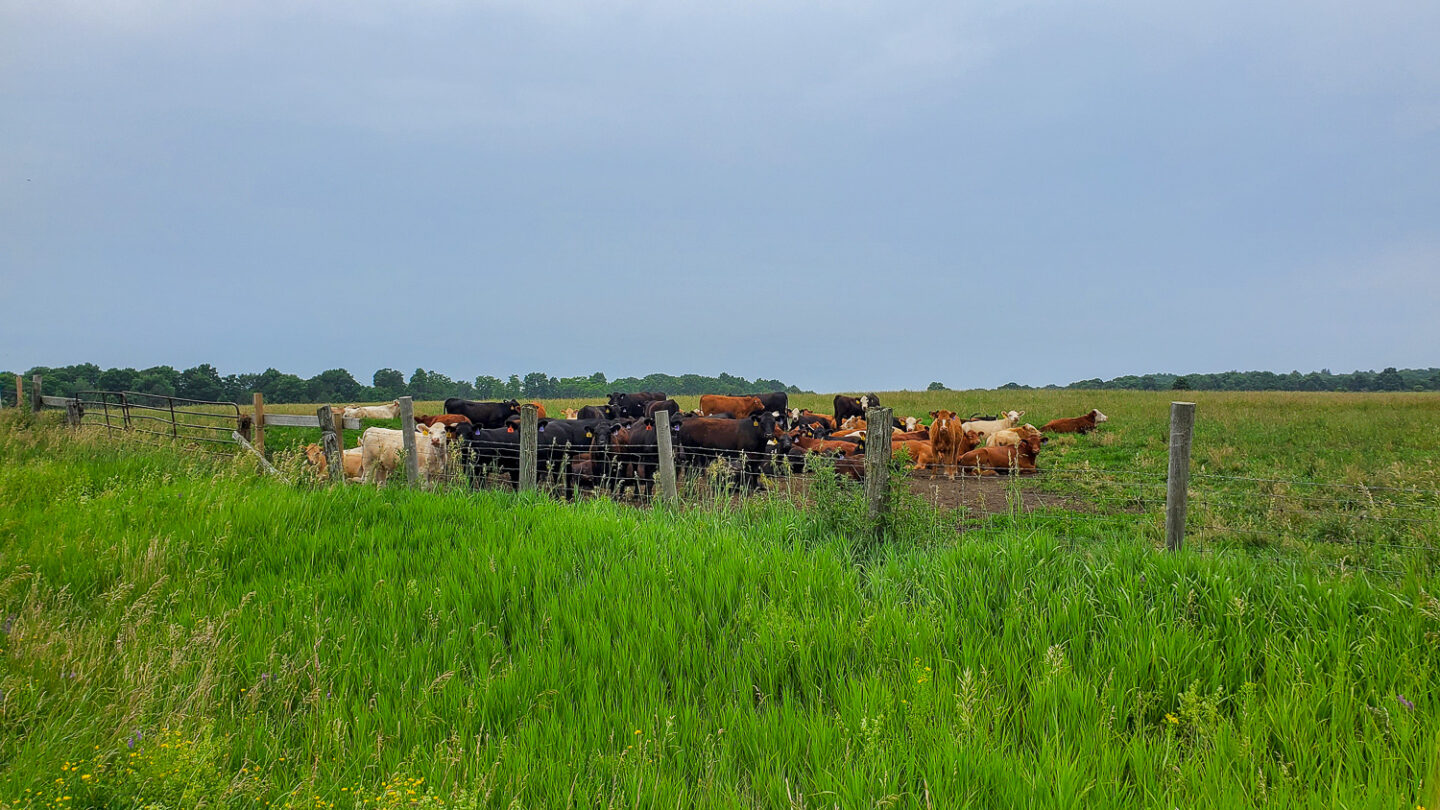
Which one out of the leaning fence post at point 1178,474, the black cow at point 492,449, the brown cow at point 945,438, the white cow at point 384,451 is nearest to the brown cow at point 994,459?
the brown cow at point 945,438

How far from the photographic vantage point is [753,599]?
14.8 feet

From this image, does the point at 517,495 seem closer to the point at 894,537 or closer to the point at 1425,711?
the point at 894,537

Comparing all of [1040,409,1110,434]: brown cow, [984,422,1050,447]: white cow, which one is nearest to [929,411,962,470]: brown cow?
[984,422,1050,447]: white cow

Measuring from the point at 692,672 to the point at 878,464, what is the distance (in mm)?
3385

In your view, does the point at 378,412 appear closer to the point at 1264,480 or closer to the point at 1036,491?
the point at 1036,491

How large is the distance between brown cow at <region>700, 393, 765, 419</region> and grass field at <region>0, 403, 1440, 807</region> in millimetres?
19478

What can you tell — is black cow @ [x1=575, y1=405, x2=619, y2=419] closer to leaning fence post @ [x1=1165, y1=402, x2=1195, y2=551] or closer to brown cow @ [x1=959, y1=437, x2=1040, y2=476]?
brown cow @ [x1=959, y1=437, x2=1040, y2=476]

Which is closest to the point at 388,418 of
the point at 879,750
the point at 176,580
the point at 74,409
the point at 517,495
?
the point at 74,409

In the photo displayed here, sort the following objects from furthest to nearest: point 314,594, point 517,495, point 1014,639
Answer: point 517,495 < point 314,594 < point 1014,639

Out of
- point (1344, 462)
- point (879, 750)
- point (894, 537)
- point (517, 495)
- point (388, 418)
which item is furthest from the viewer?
point (388, 418)

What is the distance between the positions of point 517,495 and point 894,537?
4.53 metres

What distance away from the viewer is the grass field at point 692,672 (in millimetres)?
2656

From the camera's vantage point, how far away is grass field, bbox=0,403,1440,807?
2.66 m

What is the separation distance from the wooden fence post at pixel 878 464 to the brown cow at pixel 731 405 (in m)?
18.7
